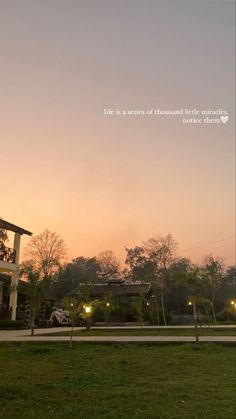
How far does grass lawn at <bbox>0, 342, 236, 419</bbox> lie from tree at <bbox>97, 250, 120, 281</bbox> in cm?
5066

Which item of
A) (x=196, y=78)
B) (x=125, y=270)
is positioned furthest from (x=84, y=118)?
(x=125, y=270)

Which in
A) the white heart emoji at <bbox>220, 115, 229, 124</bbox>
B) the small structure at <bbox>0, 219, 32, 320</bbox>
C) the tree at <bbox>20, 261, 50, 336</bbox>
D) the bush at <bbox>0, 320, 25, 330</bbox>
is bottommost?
the bush at <bbox>0, 320, 25, 330</bbox>

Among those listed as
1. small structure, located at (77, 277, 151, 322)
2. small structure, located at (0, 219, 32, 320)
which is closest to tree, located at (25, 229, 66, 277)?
small structure, located at (77, 277, 151, 322)

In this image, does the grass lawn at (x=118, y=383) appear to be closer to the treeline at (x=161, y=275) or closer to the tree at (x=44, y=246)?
the treeline at (x=161, y=275)

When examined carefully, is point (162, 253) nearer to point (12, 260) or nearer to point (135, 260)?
point (135, 260)

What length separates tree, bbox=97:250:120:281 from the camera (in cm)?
6272

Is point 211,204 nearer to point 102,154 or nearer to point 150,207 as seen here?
point 150,207

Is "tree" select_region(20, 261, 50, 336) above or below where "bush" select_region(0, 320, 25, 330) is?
above

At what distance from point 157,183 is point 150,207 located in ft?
6.95

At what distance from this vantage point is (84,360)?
1031cm

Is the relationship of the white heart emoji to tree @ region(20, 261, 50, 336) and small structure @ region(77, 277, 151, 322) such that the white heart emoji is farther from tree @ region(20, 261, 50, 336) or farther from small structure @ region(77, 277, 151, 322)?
small structure @ region(77, 277, 151, 322)

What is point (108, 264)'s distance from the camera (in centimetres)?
6500

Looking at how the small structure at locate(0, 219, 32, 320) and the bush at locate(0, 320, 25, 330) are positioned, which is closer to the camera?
the bush at locate(0, 320, 25, 330)

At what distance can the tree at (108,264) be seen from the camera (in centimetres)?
6272
